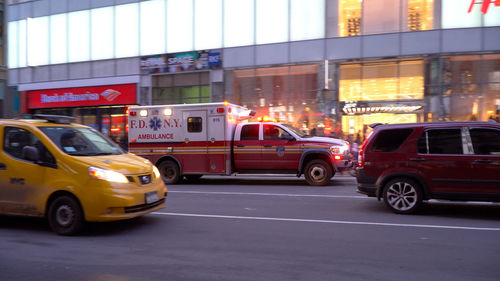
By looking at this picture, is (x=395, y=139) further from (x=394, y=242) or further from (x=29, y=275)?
(x=29, y=275)

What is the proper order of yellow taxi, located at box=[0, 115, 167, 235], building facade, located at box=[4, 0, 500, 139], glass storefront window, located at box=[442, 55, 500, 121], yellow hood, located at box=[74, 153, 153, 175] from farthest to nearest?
building facade, located at box=[4, 0, 500, 139]
glass storefront window, located at box=[442, 55, 500, 121]
yellow hood, located at box=[74, 153, 153, 175]
yellow taxi, located at box=[0, 115, 167, 235]

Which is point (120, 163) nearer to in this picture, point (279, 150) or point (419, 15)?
point (279, 150)

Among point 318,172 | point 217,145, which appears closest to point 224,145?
point 217,145

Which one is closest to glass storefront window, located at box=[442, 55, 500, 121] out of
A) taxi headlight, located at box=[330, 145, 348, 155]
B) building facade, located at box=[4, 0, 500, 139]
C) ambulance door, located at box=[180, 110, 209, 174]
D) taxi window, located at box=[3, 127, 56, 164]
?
building facade, located at box=[4, 0, 500, 139]

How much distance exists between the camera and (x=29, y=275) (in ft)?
14.3

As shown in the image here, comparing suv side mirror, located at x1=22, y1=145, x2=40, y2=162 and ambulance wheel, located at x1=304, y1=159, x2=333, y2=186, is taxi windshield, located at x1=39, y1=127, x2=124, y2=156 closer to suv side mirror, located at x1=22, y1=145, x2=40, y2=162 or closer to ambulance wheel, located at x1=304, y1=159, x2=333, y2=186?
suv side mirror, located at x1=22, y1=145, x2=40, y2=162

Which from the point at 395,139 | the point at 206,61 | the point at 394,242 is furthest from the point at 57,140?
the point at 206,61

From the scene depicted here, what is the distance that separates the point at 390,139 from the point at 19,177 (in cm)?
664

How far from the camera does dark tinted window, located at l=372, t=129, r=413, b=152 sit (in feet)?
25.1

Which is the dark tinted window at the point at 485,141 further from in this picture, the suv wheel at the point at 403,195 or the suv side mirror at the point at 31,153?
the suv side mirror at the point at 31,153

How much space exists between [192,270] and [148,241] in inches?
58.4

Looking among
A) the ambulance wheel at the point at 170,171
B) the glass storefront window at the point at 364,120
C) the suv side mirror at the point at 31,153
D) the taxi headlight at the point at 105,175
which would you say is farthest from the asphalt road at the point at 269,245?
the glass storefront window at the point at 364,120

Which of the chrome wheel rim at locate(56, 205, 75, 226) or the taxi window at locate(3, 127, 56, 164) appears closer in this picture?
the chrome wheel rim at locate(56, 205, 75, 226)

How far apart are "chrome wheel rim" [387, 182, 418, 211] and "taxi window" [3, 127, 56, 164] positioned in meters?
6.29
